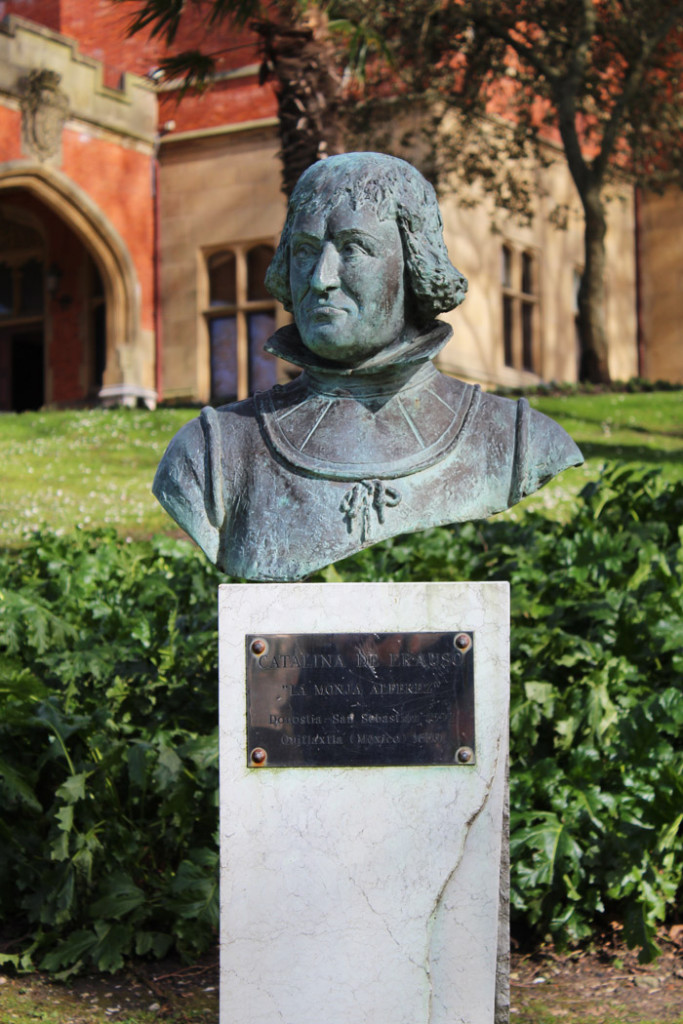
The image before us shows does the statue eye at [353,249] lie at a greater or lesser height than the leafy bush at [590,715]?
greater

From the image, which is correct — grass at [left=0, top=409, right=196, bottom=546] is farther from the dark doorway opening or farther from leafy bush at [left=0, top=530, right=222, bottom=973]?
the dark doorway opening

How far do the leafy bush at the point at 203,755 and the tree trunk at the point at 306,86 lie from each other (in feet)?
20.9

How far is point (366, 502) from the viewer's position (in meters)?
3.46

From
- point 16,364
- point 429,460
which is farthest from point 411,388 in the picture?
point 16,364

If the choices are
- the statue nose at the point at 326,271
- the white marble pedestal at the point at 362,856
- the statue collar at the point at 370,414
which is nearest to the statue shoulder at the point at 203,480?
the statue collar at the point at 370,414

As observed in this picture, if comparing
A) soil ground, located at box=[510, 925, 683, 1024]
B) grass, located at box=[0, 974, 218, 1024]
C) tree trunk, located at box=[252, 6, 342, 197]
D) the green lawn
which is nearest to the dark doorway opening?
the green lawn

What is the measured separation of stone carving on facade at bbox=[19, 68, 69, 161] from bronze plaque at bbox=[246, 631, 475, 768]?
1802 centimetres

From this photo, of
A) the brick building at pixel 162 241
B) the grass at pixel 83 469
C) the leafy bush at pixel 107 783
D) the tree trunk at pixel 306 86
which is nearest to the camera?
the leafy bush at pixel 107 783

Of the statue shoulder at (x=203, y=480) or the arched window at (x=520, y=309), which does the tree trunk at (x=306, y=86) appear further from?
the arched window at (x=520, y=309)

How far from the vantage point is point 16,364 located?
2531 centimetres

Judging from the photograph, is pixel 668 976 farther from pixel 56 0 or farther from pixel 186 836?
pixel 56 0

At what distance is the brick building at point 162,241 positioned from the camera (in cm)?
2003

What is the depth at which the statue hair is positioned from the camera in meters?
3.42

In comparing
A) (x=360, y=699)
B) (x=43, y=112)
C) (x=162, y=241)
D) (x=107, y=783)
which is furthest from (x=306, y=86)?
(x=162, y=241)
